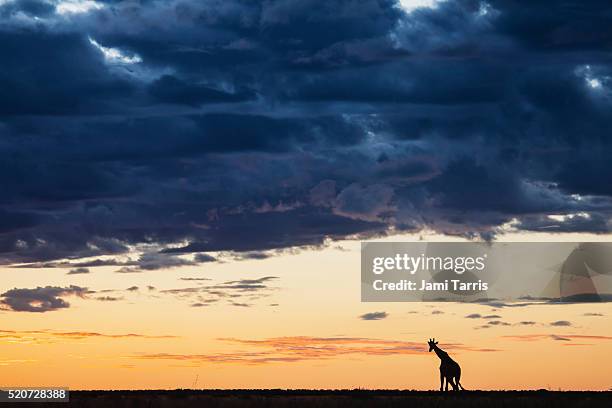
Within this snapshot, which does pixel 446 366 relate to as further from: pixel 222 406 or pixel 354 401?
pixel 222 406

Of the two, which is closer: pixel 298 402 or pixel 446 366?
pixel 298 402

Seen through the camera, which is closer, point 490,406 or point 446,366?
point 490,406

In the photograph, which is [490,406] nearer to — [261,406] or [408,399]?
[408,399]

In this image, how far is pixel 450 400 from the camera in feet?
169

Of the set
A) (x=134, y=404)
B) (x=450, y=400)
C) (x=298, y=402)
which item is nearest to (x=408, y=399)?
(x=450, y=400)

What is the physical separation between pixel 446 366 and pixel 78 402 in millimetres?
25157

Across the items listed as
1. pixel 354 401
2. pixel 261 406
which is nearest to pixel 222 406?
pixel 261 406

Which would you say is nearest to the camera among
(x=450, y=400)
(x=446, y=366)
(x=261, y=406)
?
(x=261, y=406)

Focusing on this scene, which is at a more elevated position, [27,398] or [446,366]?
[446,366]

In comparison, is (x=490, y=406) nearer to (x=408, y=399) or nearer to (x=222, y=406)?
(x=408, y=399)

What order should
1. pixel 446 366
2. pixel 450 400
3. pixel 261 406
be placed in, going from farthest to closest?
pixel 446 366
pixel 450 400
pixel 261 406

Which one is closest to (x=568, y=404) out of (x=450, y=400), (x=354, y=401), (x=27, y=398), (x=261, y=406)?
(x=450, y=400)

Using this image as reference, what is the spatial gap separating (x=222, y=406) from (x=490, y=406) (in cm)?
1257

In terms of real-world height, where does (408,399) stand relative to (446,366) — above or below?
below
